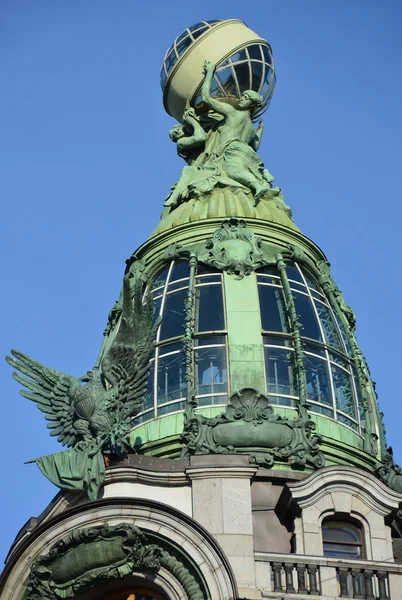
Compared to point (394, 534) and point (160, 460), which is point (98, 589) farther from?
point (394, 534)

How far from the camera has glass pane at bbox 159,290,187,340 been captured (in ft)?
145

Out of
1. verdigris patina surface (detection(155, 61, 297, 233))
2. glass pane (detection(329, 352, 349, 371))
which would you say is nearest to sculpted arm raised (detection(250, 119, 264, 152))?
verdigris patina surface (detection(155, 61, 297, 233))

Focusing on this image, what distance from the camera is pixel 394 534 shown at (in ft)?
136

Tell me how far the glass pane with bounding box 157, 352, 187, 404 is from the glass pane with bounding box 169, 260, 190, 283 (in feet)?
8.80

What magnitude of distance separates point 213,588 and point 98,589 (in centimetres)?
285

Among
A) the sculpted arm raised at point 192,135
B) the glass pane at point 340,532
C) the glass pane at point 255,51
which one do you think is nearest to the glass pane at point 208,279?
the sculpted arm raised at point 192,135

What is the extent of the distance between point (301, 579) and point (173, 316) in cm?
996

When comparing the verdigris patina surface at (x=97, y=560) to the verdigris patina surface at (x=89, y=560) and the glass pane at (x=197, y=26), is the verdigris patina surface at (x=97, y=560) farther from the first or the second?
the glass pane at (x=197, y=26)

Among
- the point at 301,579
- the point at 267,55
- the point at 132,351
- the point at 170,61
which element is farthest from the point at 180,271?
the point at 301,579

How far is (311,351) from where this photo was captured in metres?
43.9

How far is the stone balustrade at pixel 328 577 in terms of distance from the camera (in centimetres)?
3644

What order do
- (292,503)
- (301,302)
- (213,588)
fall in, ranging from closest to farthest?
(213,588)
(292,503)
(301,302)

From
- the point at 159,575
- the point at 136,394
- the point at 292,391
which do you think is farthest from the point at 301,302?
the point at 159,575

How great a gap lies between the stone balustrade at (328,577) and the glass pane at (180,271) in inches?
413
